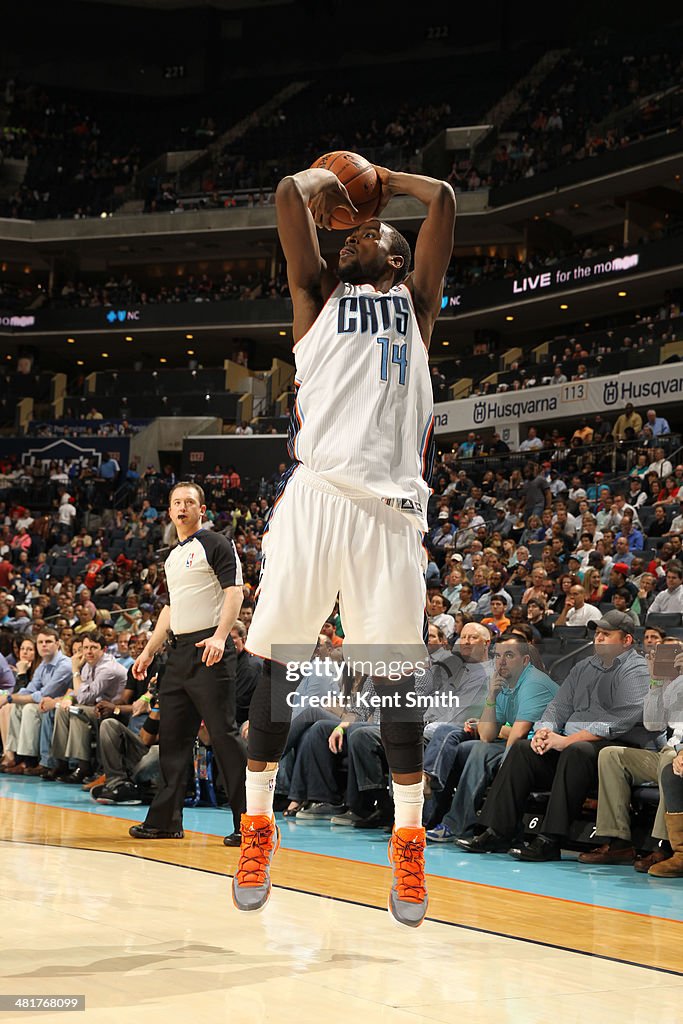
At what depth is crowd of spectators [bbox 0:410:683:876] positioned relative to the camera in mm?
6344

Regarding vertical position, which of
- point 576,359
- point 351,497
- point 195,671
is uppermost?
point 576,359

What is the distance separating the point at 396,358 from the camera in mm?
3518

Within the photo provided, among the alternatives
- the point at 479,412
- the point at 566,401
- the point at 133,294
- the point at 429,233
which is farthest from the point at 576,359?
the point at 429,233

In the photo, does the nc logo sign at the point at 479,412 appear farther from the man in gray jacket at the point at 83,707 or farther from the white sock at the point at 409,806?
the white sock at the point at 409,806

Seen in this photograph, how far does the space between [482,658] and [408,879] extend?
12.3ft

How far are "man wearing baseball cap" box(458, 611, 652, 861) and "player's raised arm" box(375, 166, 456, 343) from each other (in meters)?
3.32

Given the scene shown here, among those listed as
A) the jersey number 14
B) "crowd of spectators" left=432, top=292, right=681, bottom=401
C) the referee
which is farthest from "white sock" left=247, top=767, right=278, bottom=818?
"crowd of spectators" left=432, top=292, right=681, bottom=401

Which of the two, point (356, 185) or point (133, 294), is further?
point (133, 294)

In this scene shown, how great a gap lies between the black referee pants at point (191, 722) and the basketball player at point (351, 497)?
2726 mm

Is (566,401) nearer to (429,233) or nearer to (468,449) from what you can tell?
(468,449)

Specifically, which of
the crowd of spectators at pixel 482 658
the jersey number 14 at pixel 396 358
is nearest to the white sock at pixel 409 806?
the jersey number 14 at pixel 396 358

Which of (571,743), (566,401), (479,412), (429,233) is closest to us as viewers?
(429,233)

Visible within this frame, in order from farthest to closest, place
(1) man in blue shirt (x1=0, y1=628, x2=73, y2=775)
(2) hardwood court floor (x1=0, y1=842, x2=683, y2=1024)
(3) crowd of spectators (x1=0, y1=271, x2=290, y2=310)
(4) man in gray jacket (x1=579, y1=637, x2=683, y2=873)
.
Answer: (3) crowd of spectators (x1=0, y1=271, x2=290, y2=310) < (1) man in blue shirt (x1=0, y1=628, x2=73, y2=775) < (4) man in gray jacket (x1=579, y1=637, x2=683, y2=873) < (2) hardwood court floor (x1=0, y1=842, x2=683, y2=1024)

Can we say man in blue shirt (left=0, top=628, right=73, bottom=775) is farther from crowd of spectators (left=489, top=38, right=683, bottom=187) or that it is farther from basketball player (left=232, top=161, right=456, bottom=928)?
crowd of spectators (left=489, top=38, right=683, bottom=187)
